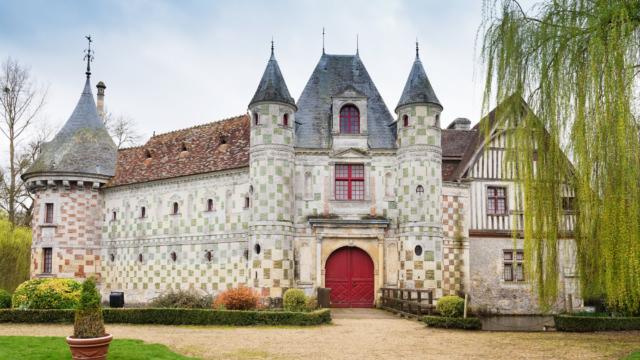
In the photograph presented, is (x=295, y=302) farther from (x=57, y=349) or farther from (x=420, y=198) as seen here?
(x=57, y=349)

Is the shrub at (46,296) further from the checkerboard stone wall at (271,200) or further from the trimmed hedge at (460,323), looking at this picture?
the trimmed hedge at (460,323)

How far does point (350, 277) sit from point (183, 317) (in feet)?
24.7

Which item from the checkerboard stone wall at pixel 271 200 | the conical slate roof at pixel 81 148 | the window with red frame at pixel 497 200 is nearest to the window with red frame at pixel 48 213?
the conical slate roof at pixel 81 148

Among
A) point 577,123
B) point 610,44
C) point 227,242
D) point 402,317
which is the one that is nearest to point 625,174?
point 577,123

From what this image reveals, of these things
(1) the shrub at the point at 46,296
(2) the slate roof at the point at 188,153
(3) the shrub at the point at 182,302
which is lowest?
(3) the shrub at the point at 182,302

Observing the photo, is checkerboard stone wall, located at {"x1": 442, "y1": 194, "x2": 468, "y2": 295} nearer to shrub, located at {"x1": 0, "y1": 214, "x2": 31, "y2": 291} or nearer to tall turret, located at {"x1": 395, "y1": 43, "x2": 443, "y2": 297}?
tall turret, located at {"x1": 395, "y1": 43, "x2": 443, "y2": 297}

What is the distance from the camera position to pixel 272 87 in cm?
2478

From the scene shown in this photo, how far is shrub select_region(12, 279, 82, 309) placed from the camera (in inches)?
782

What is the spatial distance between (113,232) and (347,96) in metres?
12.6

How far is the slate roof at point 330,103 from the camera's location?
25.5 meters

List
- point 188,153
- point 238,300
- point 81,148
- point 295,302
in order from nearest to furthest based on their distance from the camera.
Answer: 1. point 238,300
2. point 295,302
3. point 188,153
4. point 81,148

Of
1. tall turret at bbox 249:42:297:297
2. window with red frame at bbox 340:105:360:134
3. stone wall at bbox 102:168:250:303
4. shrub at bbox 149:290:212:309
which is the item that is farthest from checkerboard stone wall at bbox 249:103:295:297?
shrub at bbox 149:290:212:309

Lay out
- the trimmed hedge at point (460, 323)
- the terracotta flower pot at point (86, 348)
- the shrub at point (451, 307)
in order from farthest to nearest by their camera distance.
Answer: the shrub at point (451, 307) < the trimmed hedge at point (460, 323) < the terracotta flower pot at point (86, 348)

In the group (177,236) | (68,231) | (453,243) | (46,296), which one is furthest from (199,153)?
(453,243)
